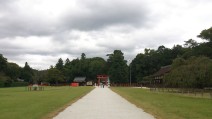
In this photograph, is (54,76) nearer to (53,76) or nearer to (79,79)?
(53,76)

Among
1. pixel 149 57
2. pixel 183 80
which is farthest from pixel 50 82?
pixel 183 80

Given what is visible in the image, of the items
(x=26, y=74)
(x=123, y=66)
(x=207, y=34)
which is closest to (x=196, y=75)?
(x=207, y=34)

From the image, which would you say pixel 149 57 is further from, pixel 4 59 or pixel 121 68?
pixel 4 59

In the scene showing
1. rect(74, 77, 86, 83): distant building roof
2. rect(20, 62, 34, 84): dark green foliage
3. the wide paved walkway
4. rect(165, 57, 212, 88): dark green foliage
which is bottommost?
the wide paved walkway

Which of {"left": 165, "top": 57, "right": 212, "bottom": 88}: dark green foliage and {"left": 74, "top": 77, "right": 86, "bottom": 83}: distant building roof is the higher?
{"left": 74, "top": 77, "right": 86, "bottom": 83}: distant building roof

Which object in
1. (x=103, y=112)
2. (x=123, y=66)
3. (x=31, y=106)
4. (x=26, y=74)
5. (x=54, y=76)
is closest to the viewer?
(x=103, y=112)

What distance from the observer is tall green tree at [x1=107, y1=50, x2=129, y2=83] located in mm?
124250

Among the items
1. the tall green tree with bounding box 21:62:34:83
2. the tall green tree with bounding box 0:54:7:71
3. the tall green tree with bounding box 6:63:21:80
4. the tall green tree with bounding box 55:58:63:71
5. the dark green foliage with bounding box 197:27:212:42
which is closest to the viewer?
the dark green foliage with bounding box 197:27:212:42

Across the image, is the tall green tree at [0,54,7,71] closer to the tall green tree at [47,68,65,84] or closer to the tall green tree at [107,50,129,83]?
the tall green tree at [47,68,65,84]

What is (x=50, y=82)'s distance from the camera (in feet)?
443

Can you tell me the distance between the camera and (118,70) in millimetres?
124938

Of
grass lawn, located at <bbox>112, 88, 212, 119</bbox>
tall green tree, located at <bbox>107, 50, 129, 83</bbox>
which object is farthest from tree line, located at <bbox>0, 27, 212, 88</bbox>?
grass lawn, located at <bbox>112, 88, 212, 119</bbox>

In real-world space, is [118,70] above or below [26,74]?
above

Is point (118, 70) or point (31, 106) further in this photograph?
point (118, 70)
